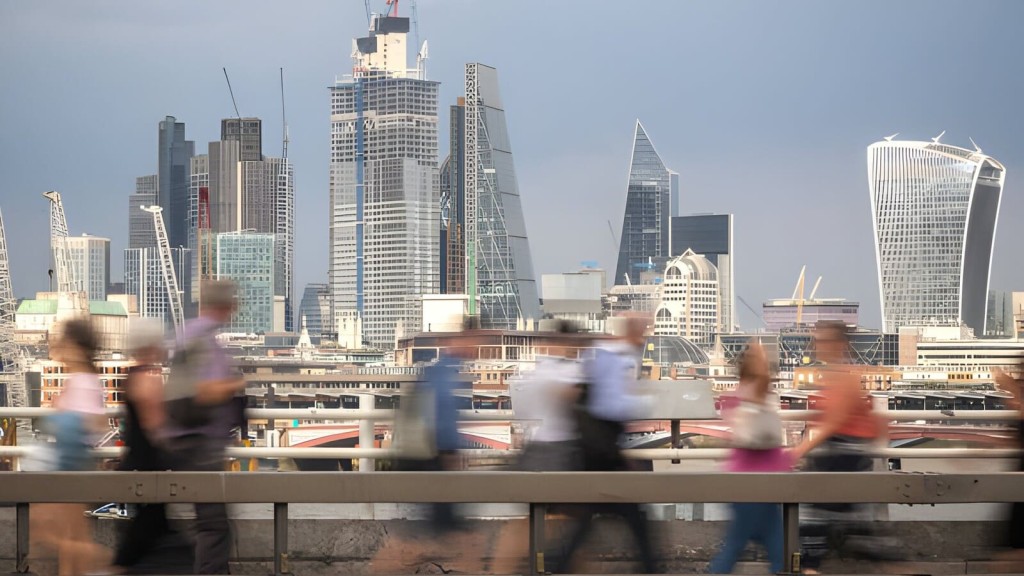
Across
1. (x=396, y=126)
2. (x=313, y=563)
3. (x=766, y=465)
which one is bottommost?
(x=313, y=563)

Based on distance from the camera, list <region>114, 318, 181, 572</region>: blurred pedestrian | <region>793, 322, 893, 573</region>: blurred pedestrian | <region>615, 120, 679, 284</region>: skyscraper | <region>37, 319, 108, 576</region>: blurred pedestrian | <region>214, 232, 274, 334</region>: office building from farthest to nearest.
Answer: <region>615, 120, 679, 284</region>: skyscraper → <region>214, 232, 274, 334</region>: office building → <region>793, 322, 893, 573</region>: blurred pedestrian → <region>37, 319, 108, 576</region>: blurred pedestrian → <region>114, 318, 181, 572</region>: blurred pedestrian

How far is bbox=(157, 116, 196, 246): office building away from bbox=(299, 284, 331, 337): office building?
40.8 ft

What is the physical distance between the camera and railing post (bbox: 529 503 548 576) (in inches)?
125

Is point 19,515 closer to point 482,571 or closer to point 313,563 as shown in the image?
point 313,563

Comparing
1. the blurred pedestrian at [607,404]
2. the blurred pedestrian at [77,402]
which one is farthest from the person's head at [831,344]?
the blurred pedestrian at [77,402]

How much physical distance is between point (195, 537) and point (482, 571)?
34.4 inches

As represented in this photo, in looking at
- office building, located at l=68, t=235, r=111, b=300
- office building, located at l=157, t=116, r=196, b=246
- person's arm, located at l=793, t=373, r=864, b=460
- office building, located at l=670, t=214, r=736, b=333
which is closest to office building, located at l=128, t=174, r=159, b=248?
office building, located at l=157, t=116, r=196, b=246

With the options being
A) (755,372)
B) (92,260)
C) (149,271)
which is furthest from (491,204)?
(755,372)

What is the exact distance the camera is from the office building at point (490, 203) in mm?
118688

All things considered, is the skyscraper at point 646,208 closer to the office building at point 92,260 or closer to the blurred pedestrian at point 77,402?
the office building at point 92,260

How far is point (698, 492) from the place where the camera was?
3162mm

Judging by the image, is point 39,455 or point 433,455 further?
point 433,455

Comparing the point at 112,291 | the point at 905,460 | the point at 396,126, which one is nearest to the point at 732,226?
the point at 112,291

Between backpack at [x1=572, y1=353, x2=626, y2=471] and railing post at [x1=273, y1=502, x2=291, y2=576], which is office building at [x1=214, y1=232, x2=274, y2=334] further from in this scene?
railing post at [x1=273, y1=502, x2=291, y2=576]
